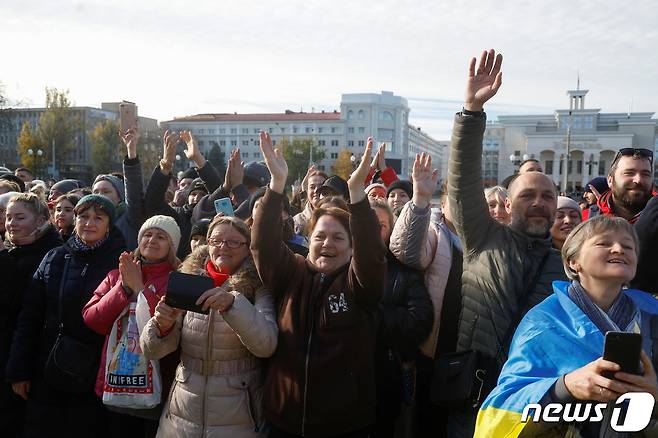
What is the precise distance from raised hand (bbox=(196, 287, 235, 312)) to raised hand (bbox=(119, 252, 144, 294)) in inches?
37.0

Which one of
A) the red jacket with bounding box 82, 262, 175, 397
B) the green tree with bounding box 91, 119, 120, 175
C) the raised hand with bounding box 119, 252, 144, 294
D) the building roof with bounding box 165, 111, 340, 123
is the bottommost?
the red jacket with bounding box 82, 262, 175, 397

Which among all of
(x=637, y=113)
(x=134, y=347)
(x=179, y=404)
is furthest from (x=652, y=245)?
(x=637, y=113)

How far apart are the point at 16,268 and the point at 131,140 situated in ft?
6.42

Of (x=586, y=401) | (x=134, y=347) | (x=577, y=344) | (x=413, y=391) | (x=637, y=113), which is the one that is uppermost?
(x=637, y=113)

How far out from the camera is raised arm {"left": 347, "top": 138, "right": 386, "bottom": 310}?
2828mm

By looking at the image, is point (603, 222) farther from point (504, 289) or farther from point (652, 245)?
point (652, 245)

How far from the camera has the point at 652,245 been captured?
10.9 ft

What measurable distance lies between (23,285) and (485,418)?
3.77 m

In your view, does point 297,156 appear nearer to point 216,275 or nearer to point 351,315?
point 216,275

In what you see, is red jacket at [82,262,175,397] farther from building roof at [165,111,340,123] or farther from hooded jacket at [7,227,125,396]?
building roof at [165,111,340,123]

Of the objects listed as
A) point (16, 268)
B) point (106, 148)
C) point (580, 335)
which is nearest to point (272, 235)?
point (580, 335)

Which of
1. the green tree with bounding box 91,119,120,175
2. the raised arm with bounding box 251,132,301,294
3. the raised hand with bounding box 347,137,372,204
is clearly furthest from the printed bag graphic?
the green tree with bounding box 91,119,120,175

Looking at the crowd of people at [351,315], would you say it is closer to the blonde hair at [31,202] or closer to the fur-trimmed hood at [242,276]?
the fur-trimmed hood at [242,276]

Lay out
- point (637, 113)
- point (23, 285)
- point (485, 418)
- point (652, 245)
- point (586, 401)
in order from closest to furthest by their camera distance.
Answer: point (586, 401)
point (485, 418)
point (652, 245)
point (23, 285)
point (637, 113)
